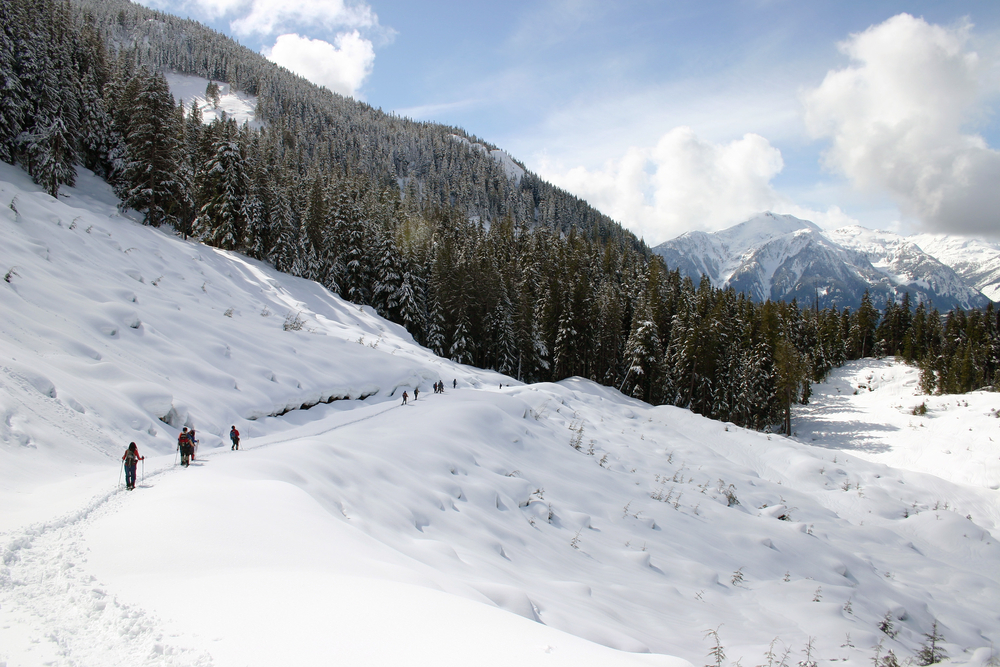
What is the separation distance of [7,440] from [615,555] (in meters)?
13.9

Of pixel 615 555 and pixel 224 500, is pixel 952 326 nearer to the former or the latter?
pixel 615 555

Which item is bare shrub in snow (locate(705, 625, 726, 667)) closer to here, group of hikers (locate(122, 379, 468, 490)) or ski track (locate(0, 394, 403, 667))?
ski track (locate(0, 394, 403, 667))

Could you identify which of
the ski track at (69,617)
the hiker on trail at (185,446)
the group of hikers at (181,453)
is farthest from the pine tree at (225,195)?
the ski track at (69,617)

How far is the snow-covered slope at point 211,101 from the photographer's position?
500ft

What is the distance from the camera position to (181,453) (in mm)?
11773

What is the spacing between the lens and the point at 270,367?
70.1 feet

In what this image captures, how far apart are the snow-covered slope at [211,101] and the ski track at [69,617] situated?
17067 centimetres

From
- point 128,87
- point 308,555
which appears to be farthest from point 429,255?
point 308,555

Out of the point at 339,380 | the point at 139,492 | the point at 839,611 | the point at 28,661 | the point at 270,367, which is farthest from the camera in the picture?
the point at 339,380

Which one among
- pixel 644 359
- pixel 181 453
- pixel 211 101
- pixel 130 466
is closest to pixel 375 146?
pixel 211 101

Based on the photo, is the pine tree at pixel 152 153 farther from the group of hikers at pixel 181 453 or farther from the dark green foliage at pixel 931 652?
the dark green foliage at pixel 931 652

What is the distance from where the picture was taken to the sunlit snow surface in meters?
4.53

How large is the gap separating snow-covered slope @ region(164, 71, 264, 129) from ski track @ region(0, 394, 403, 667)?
17067 centimetres

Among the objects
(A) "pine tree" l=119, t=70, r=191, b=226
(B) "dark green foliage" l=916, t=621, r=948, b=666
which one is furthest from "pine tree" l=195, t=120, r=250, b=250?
(B) "dark green foliage" l=916, t=621, r=948, b=666
